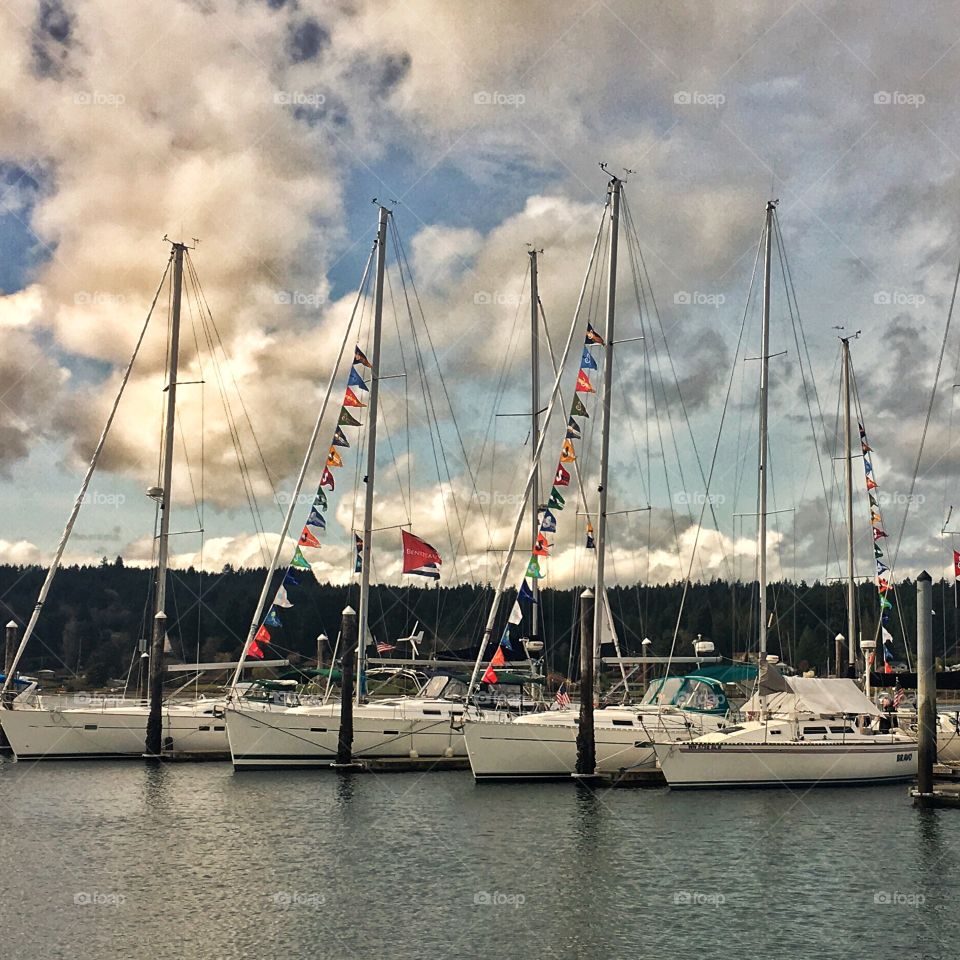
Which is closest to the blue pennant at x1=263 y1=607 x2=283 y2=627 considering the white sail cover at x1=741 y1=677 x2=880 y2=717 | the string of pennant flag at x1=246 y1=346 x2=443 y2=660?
the string of pennant flag at x1=246 y1=346 x2=443 y2=660

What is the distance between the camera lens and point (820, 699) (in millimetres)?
41000

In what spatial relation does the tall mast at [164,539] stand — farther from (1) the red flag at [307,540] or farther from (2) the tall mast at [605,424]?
(2) the tall mast at [605,424]

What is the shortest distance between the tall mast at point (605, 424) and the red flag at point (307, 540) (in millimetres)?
10915

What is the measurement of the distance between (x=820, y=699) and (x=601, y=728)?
7.57 m

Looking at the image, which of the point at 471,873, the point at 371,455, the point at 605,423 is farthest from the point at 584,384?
the point at 471,873

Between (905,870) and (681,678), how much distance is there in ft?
54.1

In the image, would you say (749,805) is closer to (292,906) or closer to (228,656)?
(292,906)

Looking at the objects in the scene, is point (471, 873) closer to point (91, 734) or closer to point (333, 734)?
point (333, 734)

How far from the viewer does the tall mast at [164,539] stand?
48.3m

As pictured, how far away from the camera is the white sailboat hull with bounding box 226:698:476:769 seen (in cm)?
4444

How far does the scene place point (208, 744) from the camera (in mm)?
50375

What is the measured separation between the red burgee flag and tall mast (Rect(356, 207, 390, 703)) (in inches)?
58.6

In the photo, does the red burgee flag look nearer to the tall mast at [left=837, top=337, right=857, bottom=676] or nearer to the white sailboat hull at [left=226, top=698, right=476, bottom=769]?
the white sailboat hull at [left=226, top=698, right=476, bottom=769]

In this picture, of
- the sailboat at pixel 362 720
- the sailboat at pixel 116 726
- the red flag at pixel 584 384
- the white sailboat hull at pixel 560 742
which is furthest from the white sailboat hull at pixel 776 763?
the sailboat at pixel 116 726
